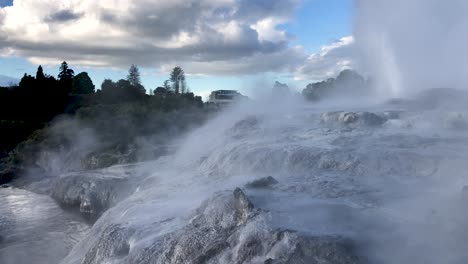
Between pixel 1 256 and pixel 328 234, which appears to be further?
pixel 1 256

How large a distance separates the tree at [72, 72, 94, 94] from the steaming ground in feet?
125

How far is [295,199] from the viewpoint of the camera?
339 inches

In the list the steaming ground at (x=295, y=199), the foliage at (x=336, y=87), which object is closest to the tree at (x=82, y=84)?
the foliage at (x=336, y=87)

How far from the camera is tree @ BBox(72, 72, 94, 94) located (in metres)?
53.7

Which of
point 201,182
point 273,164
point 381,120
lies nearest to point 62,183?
point 201,182

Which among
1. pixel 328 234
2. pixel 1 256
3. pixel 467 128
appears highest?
pixel 467 128

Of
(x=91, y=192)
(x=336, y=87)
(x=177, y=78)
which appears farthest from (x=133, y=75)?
(x=91, y=192)

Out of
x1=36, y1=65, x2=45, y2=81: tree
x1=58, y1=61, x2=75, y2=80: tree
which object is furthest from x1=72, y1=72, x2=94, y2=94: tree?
x1=36, y1=65, x2=45, y2=81: tree

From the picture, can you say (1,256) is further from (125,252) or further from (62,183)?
(62,183)

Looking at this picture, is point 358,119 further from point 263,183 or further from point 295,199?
point 295,199

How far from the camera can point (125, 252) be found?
25.4 feet

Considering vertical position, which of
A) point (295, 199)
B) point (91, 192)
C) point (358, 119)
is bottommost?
point (91, 192)

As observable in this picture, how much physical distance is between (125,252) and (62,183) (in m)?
9.86

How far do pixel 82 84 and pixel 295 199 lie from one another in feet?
164
